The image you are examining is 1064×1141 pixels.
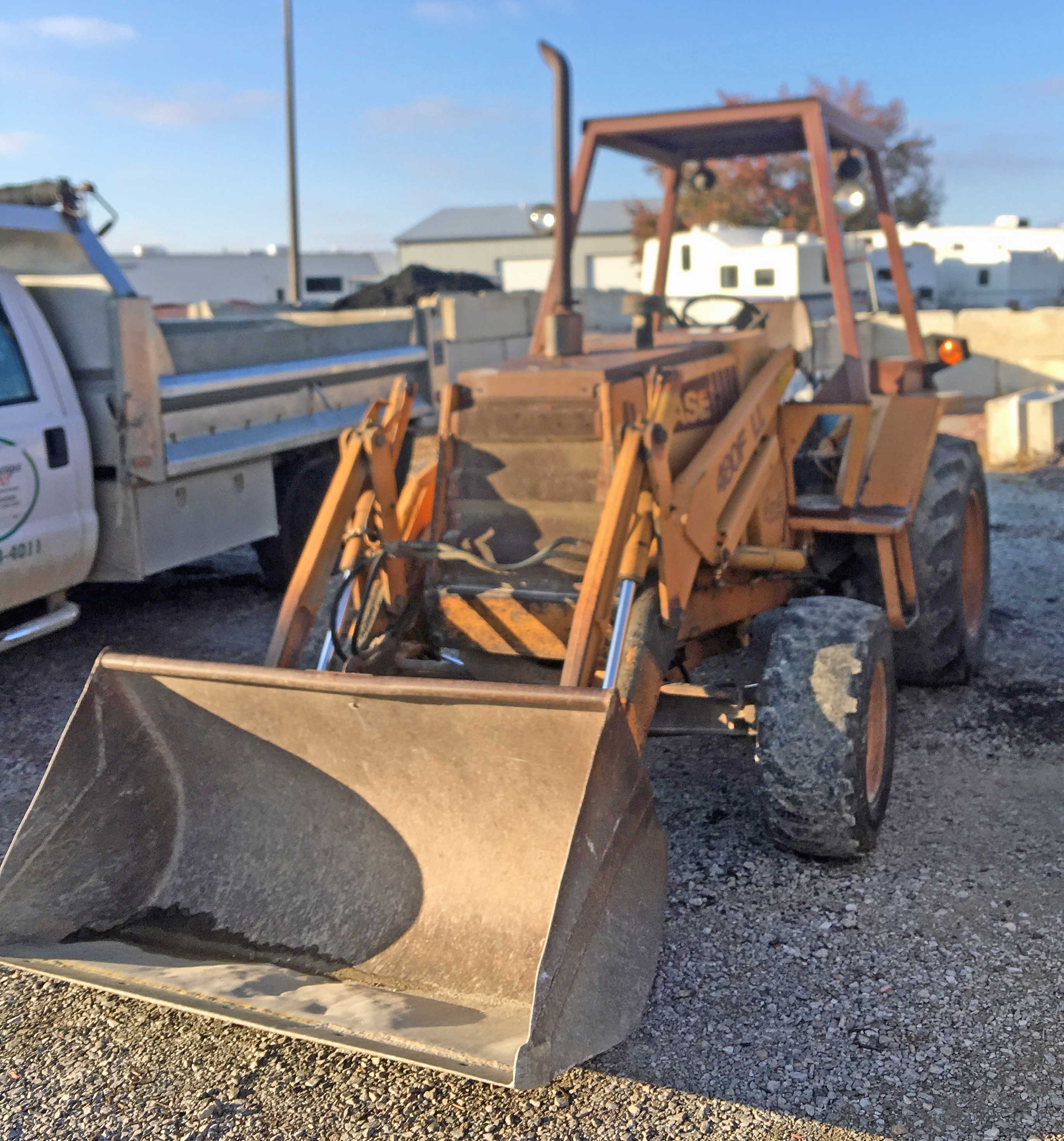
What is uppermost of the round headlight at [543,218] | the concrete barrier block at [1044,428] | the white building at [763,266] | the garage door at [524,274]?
the garage door at [524,274]

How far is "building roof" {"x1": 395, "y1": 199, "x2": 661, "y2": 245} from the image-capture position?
49875 mm

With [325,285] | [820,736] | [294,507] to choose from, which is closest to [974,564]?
[820,736]

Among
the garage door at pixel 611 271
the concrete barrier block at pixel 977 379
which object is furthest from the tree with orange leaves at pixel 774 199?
the concrete barrier block at pixel 977 379

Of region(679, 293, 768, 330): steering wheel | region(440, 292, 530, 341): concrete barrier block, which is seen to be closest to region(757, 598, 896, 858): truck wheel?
region(679, 293, 768, 330): steering wheel

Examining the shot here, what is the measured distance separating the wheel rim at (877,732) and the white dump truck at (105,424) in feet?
12.2

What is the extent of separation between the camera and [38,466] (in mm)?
5617

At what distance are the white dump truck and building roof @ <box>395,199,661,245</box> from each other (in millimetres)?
42990

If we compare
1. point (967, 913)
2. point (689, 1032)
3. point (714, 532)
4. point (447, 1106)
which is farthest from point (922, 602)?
point (447, 1106)

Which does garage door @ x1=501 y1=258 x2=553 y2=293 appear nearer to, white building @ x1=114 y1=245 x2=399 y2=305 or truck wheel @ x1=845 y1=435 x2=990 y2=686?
white building @ x1=114 y1=245 x2=399 y2=305

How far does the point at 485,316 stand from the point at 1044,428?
22.8 ft

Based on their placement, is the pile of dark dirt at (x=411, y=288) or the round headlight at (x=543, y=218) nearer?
the round headlight at (x=543, y=218)

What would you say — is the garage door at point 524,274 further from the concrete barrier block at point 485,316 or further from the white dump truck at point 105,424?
the white dump truck at point 105,424

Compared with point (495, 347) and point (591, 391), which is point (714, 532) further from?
point (495, 347)

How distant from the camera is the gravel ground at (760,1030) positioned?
110 inches
